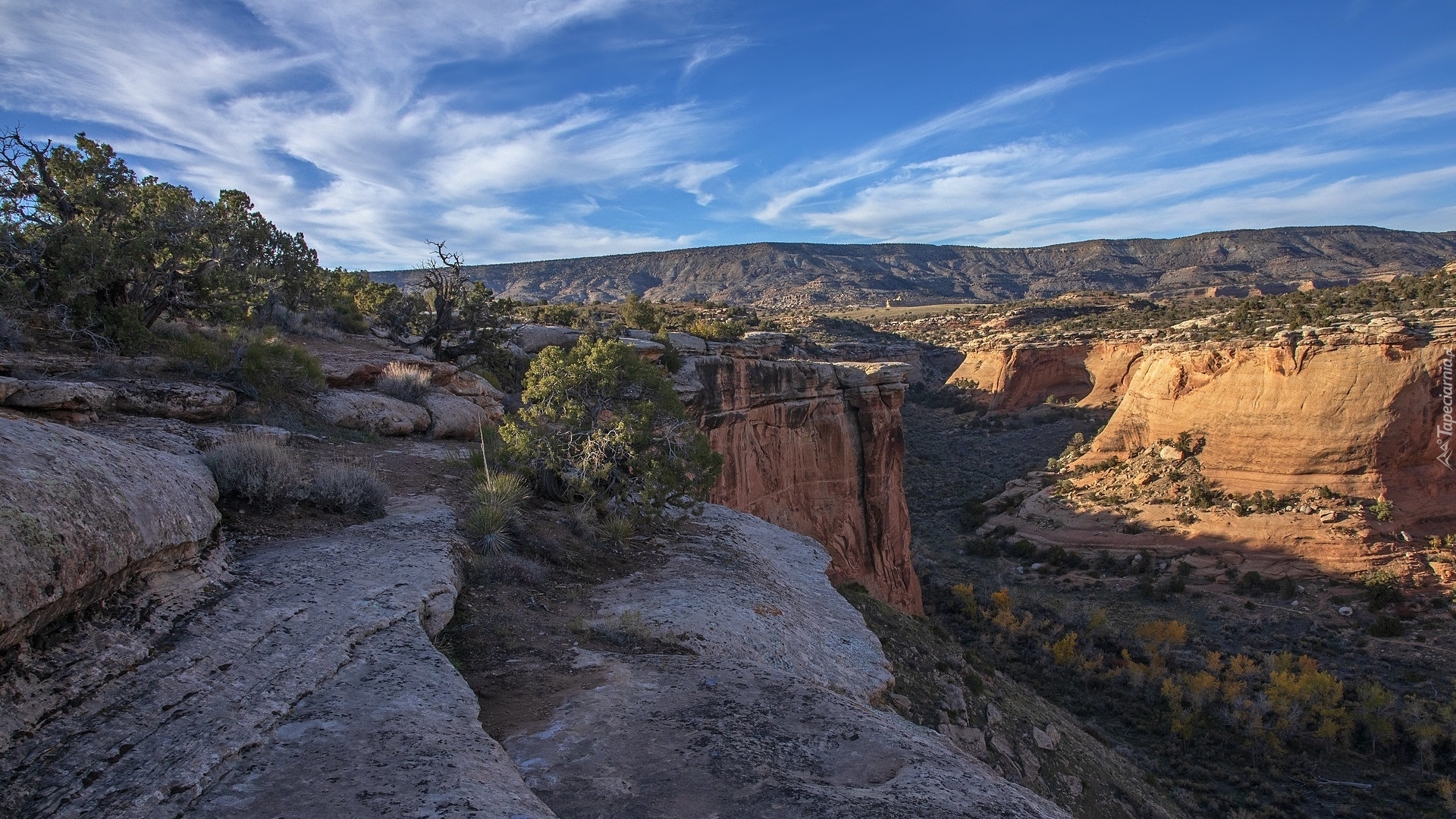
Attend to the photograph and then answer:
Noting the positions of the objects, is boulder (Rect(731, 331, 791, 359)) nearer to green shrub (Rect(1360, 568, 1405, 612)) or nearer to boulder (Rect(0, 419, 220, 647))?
boulder (Rect(0, 419, 220, 647))

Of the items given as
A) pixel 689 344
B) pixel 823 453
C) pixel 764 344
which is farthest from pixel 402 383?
pixel 764 344

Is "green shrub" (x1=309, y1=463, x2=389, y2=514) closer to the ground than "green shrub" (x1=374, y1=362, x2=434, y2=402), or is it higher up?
closer to the ground

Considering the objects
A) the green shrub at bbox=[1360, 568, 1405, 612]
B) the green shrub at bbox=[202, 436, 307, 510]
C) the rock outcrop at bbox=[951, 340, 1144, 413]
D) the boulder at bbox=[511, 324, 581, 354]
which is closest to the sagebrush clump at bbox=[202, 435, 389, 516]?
the green shrub at bbox=[202, 436, 307, 510]

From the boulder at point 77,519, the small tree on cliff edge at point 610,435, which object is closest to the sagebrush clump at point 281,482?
the boulder at point 77,519

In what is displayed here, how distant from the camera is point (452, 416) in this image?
1198 cm

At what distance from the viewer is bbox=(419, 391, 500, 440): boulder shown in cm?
1171

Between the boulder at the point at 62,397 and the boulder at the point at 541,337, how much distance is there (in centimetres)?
1206

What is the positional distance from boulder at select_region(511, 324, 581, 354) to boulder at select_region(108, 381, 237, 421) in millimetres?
10627

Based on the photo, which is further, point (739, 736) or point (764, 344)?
point (764, 344)

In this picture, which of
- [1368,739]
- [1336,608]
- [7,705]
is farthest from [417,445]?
[1336,608]

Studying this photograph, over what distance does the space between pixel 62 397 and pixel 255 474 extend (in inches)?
81.1

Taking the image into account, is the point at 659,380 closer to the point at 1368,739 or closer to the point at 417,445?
the point at 417,445

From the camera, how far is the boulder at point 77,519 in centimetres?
325

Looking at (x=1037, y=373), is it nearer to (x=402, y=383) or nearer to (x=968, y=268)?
(x=402, y=383)
